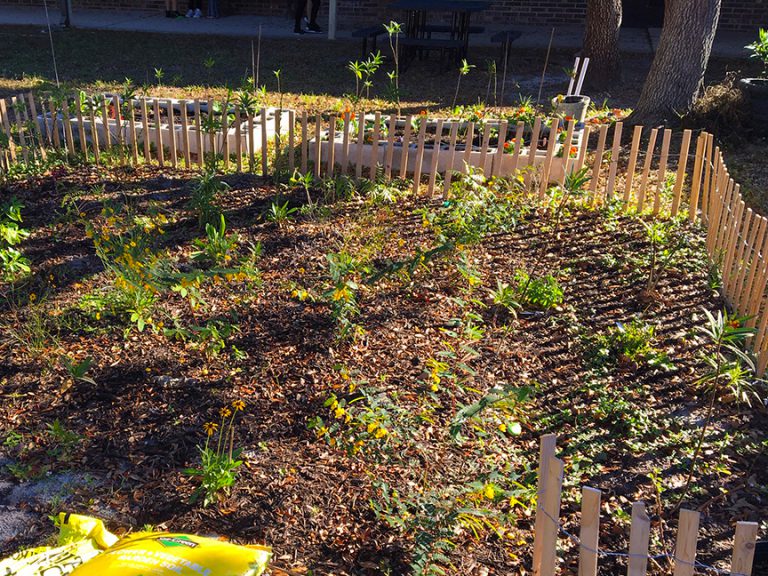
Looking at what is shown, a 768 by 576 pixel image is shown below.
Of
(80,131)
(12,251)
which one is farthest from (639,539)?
(80,131)

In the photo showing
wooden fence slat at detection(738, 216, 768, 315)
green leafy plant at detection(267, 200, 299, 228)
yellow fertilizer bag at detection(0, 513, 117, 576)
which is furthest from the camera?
green leafy plant at detection(267, 200, 299, 228)

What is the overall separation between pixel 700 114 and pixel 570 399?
5.48 m

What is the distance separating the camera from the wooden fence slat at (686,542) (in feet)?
6.70

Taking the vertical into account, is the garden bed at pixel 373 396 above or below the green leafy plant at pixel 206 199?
below

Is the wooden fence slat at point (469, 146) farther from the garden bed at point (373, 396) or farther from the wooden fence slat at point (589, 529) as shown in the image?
the wooden fence slat at point (589, 529)

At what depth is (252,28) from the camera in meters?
14.8

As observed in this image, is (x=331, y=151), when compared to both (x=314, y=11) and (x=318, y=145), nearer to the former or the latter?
(x=318, y=145)

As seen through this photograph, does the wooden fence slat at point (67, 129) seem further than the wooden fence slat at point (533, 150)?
Yes

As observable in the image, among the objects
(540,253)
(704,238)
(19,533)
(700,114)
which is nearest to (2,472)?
(19,533)

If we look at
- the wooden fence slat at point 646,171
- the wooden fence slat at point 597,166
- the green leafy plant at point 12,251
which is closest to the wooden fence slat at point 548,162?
the wooden fence slat at point 597,166

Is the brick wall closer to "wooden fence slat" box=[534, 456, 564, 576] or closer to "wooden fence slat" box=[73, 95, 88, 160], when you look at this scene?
"wooden fence slat" box=[73, 95, 88, 160]

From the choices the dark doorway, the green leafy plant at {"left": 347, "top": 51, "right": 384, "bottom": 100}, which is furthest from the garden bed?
the dark doorway

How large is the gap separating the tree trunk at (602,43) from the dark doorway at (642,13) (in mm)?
4902

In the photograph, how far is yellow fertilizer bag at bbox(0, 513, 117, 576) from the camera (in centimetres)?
247
